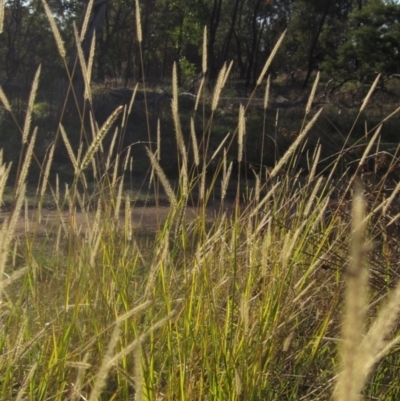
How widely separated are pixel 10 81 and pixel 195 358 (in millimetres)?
13113

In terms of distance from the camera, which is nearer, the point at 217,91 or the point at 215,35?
the point at 217,91

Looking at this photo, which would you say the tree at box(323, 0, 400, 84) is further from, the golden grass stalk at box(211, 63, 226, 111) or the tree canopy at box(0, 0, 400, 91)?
the golden grass stalk at box(211, 63, 226, 111)

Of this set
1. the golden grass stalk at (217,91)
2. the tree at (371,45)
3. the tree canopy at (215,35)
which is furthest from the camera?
the tree at (371,45)

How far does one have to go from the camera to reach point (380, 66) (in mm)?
19000

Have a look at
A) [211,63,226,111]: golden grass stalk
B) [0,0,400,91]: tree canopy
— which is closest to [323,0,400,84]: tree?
[0,0,400,91]: tree canopy

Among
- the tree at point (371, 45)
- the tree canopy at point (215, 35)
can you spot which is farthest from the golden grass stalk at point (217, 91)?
the tree at point (371, 45)

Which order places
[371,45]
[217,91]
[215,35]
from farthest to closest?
[215,35] → [371,45] → [217,91]

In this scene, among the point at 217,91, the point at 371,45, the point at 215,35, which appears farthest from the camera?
the point at 215,35

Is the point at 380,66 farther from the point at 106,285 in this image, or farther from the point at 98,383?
the point at 98,383

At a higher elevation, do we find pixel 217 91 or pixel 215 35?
pixel 215 35

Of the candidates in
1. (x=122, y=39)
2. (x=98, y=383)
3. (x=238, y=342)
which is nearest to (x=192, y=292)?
(x=238, y=342)

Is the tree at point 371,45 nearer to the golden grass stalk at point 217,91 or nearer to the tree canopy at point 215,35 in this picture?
the tree canopy at point 215,35

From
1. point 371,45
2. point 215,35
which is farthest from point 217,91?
point 215,35

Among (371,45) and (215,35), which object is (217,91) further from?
(215,35)
